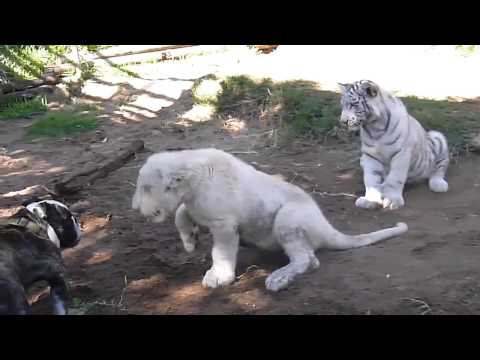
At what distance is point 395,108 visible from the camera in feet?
21.5

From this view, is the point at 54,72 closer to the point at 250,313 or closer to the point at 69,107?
the point at 69,107

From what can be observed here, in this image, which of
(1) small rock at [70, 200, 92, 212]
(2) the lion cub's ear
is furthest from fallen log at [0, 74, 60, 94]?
(2) the lion cub's ear

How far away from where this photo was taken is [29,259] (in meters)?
4.33

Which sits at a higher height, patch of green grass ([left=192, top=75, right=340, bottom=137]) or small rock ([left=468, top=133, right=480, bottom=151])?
patch of green grass ([left=192, top=75, right=340, bottom=137])

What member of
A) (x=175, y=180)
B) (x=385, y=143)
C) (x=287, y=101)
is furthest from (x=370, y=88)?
(x=287, y=101)

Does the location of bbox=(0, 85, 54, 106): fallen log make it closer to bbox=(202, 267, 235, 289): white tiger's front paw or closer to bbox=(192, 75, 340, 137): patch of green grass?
bbox=(192, 75, 340, 137): patch of green grass

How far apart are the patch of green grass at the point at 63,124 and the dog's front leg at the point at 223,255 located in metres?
5.99

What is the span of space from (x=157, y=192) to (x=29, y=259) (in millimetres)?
1003

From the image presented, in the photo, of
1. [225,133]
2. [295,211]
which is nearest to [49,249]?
[295,211]

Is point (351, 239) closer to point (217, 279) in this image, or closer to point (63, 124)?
point (217, 279)

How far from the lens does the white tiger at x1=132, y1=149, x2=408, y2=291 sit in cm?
456

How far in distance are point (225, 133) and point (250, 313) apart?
17.7 feet

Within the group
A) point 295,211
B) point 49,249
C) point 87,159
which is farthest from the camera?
point 87,159

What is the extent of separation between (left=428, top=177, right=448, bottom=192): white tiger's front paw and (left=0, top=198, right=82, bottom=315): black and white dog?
12.5 ft
